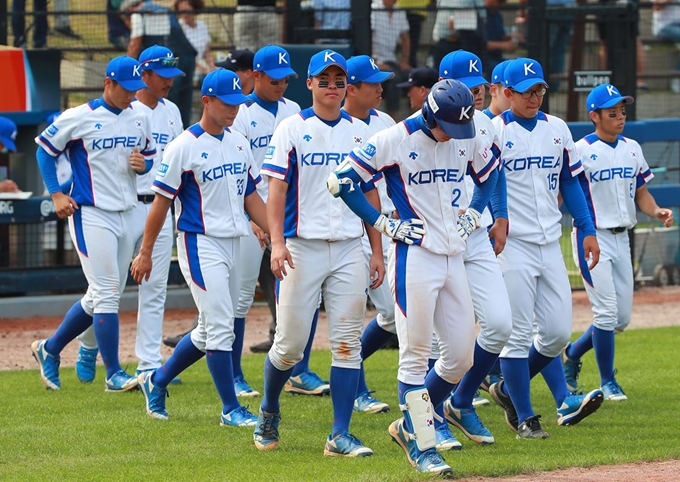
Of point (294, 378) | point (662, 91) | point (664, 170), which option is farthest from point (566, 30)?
point (294, 378)

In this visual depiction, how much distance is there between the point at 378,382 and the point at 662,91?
8.87m

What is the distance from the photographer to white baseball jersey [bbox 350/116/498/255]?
5.64 m

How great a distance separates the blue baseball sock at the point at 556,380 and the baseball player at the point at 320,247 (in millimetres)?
1561

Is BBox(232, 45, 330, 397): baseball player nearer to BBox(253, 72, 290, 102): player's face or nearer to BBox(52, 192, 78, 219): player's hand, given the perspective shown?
BBox(253, 72, 290, 102): player's face

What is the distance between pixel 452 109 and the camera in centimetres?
542

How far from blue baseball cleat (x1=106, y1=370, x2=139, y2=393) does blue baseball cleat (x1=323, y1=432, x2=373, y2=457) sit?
2.47 metres

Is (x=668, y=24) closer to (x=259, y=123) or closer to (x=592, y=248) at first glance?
(x=259, y=123)

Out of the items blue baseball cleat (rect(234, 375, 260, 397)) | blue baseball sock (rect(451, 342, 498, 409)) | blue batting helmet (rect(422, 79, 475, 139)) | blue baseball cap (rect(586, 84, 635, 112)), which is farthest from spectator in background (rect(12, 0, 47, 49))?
blue batting helmet (rect(422, 79, 475, 139))

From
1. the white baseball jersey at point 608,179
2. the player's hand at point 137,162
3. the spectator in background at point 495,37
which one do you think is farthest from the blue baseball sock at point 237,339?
the spectator in background at point 495,37

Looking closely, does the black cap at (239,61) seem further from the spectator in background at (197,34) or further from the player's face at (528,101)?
the spectator in background at (197,34)

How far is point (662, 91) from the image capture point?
15.9 meters

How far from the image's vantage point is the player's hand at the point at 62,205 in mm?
7910

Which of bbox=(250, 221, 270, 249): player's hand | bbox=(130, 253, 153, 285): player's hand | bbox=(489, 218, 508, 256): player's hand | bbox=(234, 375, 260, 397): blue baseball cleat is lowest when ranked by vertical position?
bbox=(234, 375, 260, 397): blue baseball cleat

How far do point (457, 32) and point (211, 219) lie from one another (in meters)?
7.25
